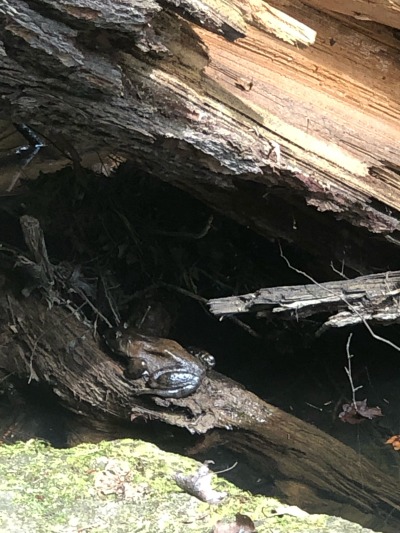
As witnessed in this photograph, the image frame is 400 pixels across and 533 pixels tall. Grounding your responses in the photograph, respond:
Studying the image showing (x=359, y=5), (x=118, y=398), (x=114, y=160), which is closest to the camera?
(x=359, y=5)

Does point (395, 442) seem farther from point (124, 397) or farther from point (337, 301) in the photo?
point (124, 397)

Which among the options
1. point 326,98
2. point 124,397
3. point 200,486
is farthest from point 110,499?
point 326,98

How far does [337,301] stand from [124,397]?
893mm

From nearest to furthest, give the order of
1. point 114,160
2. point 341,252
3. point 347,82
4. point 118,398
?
point 347,82
point 341,252
point 118,398
point 114,160

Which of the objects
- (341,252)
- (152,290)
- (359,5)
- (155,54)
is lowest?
(152,290)

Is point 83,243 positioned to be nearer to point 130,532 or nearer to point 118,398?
point 118,398

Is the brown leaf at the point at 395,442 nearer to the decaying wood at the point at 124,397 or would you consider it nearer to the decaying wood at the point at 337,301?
the decaying wood at the point at 124,397

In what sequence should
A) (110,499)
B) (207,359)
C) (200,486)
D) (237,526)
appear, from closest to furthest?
(237,526)
(110,499)
(200,486)
(207,359)

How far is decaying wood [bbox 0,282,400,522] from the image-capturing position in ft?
7.52

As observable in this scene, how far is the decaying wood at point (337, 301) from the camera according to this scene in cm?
208

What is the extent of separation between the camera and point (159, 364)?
2.42m

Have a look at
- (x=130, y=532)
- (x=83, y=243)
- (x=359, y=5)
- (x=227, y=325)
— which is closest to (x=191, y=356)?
(x=227, y=325)

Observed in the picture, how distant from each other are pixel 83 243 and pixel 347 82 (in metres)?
1.32

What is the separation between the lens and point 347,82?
6.57 feet
